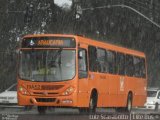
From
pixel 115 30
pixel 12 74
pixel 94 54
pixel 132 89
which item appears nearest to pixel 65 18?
pixel 115 30

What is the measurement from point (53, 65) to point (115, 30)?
122 ft

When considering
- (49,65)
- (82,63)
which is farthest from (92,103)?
(49,65)

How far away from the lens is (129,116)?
51.6 ft

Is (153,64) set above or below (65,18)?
below

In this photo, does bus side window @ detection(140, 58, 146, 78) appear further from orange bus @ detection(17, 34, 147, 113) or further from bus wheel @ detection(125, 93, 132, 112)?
orange bus @ detection(17, 34, 147, 113)

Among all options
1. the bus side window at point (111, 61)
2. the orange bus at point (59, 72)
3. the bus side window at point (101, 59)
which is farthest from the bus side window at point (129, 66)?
the orange bus at point (59, 72)

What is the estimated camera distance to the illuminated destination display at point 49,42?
23094 millimetres

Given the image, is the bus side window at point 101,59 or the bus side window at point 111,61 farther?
the bus side window at point 111,61

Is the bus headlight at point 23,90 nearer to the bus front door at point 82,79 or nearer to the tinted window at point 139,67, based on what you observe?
the bus front door at point 82,79

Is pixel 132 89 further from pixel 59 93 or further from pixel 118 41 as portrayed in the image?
pixel 118 41

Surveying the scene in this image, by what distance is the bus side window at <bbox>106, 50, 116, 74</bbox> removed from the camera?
26.7m

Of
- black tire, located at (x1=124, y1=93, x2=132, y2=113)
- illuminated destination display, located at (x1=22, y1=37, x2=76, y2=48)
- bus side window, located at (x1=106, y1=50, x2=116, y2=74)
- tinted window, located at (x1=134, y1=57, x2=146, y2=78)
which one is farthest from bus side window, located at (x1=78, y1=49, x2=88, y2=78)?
tinted window, located at (x1=134, y1=57, x2=146, y2=78)

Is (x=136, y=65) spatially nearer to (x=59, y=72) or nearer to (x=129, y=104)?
(x=129, y=104)

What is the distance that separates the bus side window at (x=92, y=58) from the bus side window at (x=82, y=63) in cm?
50
